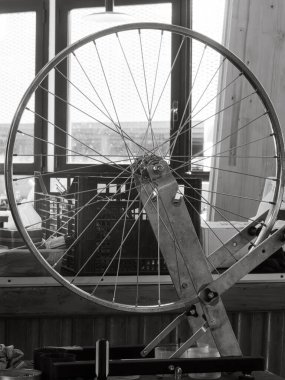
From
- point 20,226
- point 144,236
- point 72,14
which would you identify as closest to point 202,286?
point 20,226

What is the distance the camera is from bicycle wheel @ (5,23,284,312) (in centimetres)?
139

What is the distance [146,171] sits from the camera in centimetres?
139

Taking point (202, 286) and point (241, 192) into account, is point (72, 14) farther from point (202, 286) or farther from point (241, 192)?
point (202, 286)

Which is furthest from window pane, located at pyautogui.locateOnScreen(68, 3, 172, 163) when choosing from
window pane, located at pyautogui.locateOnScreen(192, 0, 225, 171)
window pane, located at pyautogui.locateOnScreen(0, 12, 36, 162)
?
window pane, located at pyautogui.locateOnScreen(0, 12, 36, 162)

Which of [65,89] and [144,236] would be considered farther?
[65,89]

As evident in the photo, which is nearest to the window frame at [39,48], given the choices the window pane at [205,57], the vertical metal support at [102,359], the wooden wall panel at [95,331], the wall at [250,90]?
the window pane at [205,57]

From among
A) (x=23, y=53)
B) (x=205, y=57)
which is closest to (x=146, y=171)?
(x=205, y=57)

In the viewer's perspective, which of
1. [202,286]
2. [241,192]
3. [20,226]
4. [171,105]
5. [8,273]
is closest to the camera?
[20,226]

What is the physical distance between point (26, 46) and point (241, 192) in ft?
6.63

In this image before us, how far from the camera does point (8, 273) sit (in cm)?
219

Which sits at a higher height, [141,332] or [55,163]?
[55,163]

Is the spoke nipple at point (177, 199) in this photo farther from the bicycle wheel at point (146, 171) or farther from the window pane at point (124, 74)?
the window pane at point (124, 74)

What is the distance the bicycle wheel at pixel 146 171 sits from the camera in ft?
4.56

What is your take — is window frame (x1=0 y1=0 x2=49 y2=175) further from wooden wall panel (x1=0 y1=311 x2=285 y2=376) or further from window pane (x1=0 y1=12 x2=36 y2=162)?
wooden wall panel (x1=0 y1=311 x2=285 y2=376)
